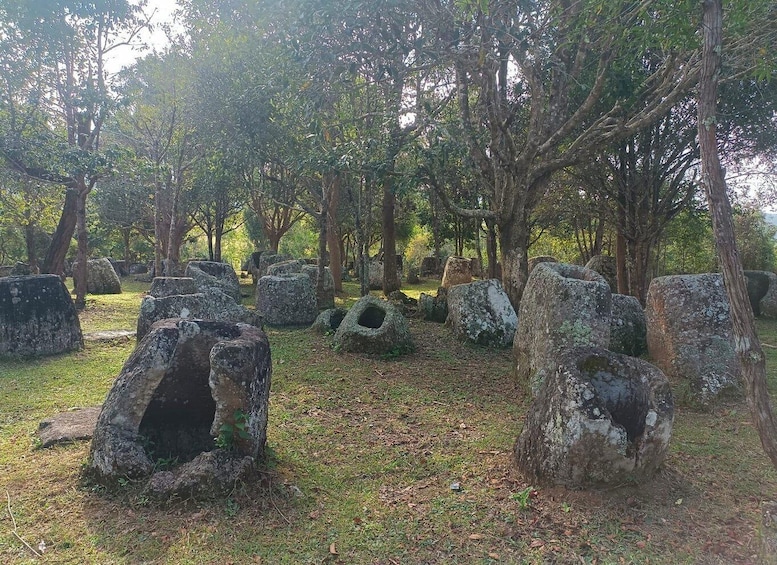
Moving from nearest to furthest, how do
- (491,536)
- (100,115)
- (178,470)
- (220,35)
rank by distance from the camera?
(491,536)
(178,470)
(100,115)
(220,35)

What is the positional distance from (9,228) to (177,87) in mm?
14372

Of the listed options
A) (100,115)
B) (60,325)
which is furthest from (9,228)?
(60,325)

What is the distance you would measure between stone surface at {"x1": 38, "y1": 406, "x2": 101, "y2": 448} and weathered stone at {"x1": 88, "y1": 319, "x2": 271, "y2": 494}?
1024 millimetres

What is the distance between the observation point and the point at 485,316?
9.75 m

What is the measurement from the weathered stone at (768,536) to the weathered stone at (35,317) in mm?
9309

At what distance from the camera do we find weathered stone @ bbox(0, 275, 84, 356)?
26.2ft

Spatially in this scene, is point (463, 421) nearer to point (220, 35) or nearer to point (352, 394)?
point (352, 394)

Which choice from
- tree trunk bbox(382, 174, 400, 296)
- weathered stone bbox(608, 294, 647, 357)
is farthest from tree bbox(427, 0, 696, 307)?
tree trunk bbox(382, 174, 400, 296)

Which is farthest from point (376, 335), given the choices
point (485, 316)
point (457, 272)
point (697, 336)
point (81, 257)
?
point (457, 272)

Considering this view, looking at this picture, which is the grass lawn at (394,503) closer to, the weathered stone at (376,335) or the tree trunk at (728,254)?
the tree trunk at (728,254)

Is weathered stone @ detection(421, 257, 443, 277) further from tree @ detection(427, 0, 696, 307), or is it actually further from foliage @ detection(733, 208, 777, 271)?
tree @ detection(427, 0, 696, 307)

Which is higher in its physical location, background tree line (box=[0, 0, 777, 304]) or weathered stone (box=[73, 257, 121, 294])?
background tree line (box=[0, 0, 777, 304])

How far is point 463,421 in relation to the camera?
19.1ft

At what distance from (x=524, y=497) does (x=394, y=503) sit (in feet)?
3.28
